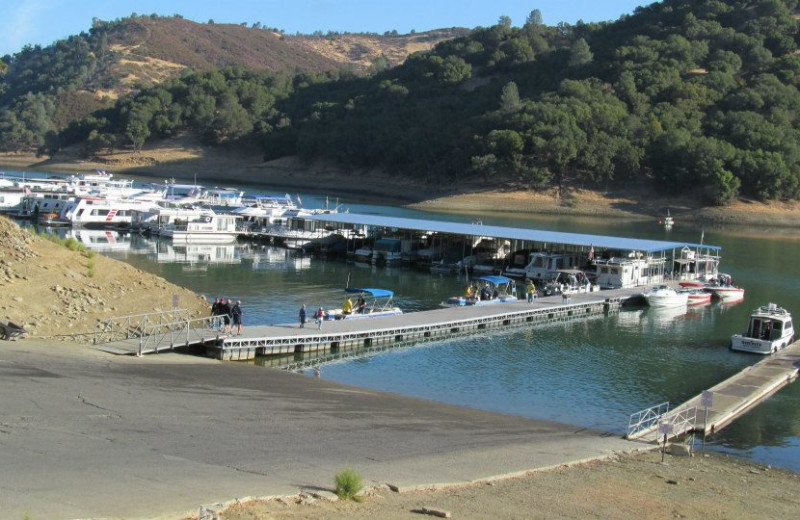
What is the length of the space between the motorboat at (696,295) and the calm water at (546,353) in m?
0.78

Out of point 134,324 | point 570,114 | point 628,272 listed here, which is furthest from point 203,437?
point 570,114

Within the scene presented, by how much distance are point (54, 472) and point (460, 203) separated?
113 m

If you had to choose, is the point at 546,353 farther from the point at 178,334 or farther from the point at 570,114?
the point at 570,114

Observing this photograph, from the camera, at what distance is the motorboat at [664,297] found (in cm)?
5488

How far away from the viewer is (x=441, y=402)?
31.3 m

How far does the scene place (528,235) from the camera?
68.1 metres

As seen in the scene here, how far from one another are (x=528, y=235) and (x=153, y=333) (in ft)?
125

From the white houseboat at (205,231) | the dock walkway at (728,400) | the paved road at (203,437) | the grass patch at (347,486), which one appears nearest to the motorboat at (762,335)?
the dock walkway at (728,400)

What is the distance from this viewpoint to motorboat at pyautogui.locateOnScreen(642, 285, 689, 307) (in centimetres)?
5488

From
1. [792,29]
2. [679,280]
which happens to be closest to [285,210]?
[679,280]

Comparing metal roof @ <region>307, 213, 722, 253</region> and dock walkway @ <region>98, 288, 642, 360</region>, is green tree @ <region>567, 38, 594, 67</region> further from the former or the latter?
dock walkway @ <region>98, 288, 642, 360</region>

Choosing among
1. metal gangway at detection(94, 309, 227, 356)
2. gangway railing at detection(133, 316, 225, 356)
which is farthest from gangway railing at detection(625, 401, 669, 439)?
gangway railing at detection(133, 316, 225, 356)

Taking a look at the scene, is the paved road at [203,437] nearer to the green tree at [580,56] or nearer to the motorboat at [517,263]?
the motorboat at [517,263]

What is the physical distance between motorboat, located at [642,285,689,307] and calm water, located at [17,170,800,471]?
34.7 inches
